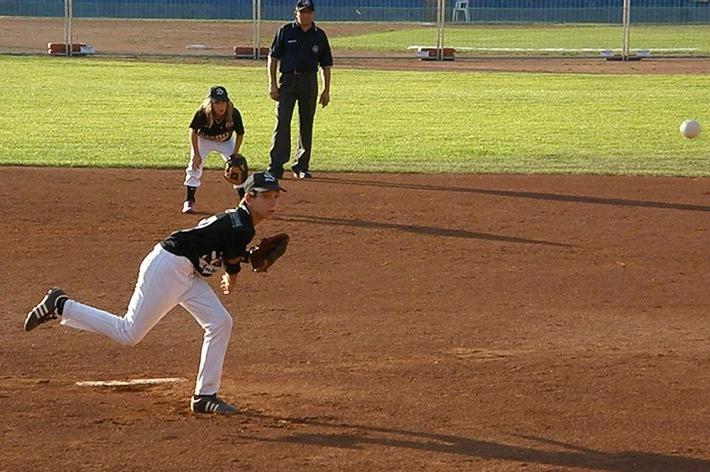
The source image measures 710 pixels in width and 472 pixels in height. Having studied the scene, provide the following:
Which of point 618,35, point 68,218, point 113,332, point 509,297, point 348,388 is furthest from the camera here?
point 618,35

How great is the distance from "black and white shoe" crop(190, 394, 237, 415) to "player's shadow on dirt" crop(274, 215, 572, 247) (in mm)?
6067

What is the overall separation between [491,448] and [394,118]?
57.1 feet

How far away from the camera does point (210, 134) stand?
1451cm

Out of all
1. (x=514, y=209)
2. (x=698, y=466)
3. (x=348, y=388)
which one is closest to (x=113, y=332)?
(x=348, y=388)

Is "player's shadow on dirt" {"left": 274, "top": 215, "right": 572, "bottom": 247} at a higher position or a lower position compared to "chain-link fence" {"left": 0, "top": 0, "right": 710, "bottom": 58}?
lower

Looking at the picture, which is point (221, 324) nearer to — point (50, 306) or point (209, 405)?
point (209, 405)

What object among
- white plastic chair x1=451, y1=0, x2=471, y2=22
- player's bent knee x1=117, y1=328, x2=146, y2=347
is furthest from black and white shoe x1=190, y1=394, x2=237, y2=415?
→ white plastic chair x1=451, y1=0, x2=471, y2=22

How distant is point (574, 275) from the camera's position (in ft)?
39.7

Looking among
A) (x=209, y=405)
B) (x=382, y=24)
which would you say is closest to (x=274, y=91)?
(x=209, y=405)

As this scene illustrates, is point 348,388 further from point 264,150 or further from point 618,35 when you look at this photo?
point 618,35

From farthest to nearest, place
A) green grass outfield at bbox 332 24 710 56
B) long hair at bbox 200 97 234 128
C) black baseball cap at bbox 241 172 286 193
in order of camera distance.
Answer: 1. green grass outfield at bbox 332 24 710 56
2. long hair at bbox 200 97 234 128
3. black baseball cap at bbox 241 172 286 193

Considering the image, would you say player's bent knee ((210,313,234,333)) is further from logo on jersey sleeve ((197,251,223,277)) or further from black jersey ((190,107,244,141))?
black jersey ((190,107,244,141))

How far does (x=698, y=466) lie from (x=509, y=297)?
4.17 m

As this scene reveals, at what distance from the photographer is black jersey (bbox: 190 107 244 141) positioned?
1433cm
